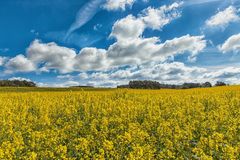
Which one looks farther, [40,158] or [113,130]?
[113,130]

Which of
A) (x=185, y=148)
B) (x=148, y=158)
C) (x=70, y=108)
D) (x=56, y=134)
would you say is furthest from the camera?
(x=70, y=108)

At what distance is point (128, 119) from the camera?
17250 mm

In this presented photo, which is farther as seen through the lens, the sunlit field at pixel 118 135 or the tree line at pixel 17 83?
the tree line at pixel 17 83

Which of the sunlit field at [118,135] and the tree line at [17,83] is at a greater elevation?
the tree line at [17,83]

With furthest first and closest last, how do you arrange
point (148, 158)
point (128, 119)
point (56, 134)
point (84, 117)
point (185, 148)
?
point (84, 117) → point (128, 119) → point (56, 134) → point (185, 148) → point (148, 158)

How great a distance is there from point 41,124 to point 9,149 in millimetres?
5907

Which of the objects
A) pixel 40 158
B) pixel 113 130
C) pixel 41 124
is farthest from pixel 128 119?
pixel 40 158

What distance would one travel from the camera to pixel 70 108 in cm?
2167

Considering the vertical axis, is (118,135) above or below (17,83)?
below

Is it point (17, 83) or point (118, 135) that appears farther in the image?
point (17, 83)

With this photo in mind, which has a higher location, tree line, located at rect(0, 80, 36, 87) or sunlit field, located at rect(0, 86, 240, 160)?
tree line, located at rect(0, 80, 36, 87)

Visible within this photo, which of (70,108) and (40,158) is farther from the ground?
(70,108)

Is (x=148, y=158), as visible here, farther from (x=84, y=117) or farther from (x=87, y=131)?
(x=84, y=117)

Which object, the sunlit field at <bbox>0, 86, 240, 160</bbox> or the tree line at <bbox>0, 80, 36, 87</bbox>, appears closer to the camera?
the sunlit field at <bbox>0, 86, 240, 160</bbox>
